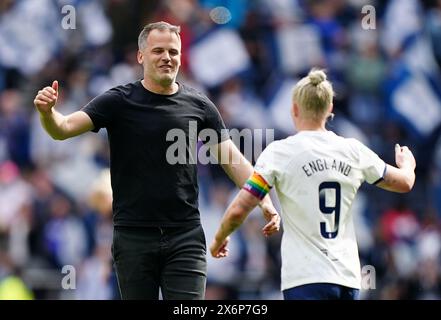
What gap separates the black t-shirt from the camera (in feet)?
24.9

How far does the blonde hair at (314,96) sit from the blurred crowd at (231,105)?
21.9 feet

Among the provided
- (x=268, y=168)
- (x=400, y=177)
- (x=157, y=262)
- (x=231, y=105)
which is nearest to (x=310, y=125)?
(x=268, y=168)

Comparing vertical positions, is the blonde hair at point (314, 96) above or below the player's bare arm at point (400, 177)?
above

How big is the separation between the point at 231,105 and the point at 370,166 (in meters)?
7.85

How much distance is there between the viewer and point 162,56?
306 inches

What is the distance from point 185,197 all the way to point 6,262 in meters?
6.94

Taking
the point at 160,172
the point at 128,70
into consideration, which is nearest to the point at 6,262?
the point at 128,70

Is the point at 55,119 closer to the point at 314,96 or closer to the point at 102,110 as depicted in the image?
the point at 102,110

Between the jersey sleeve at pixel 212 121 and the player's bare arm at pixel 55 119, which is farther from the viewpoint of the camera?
the jersey sleeve at pixel 212 121

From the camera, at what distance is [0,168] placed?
584 inches

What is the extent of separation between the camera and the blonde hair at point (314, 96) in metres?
7.16

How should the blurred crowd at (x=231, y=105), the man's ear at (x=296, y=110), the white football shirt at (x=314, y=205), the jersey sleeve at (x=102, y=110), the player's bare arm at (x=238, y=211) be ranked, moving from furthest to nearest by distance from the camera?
the blurred crowd at (x=231, y=105)
the jersey sleeve at (x=102, y=110)
the man's ear at (x=296, y=110)
the player's bare arm at (x=238, y=211)
the white football shirt at (x=314, y=205)

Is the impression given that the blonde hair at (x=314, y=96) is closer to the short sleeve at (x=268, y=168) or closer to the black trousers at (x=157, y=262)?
the short sleeve at (x=268, y=168)

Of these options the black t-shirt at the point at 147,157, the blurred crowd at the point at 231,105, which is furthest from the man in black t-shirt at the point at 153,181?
the blurred crowd at the point at 231,105
